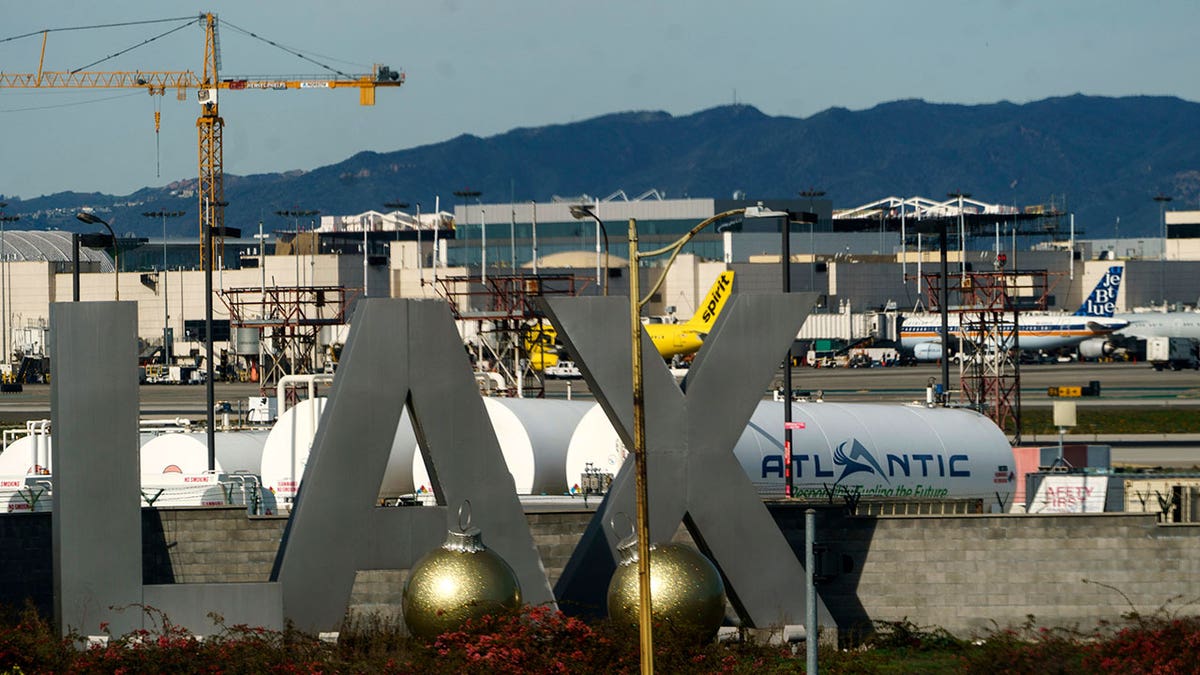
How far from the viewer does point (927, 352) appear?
5576 inches

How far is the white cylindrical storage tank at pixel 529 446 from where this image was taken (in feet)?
129

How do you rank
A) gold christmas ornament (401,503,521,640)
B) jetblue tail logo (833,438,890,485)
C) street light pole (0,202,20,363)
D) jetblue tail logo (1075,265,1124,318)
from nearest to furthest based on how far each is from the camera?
1. gold christmas ornament (401,503,521,640)
2. jetblue tail logo (833,438,890,485)
3. street light pole (0,202,20,363)
4. jetblue tail logo (1075,265,1124,318)

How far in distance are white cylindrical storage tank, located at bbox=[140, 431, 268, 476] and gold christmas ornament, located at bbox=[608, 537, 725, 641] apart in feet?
61.7

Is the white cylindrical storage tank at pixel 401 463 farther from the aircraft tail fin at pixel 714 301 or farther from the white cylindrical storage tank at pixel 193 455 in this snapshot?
the aircraft tail fin at pixel 714 301

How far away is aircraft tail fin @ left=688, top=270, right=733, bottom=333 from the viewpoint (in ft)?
330

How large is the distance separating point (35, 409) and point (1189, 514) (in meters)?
74.6

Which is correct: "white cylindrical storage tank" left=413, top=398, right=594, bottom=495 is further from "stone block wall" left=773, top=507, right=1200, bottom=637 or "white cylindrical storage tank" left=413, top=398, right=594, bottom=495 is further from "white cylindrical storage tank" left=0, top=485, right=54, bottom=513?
"white cylindrical storage tank" left=0, top=485, right=54, bottom=513

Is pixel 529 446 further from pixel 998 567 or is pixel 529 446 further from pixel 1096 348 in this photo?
pixel 1096 348

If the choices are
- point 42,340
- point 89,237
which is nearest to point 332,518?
point 89,237

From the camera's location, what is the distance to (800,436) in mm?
39406

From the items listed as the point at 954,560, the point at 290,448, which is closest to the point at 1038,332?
the point at 290,448

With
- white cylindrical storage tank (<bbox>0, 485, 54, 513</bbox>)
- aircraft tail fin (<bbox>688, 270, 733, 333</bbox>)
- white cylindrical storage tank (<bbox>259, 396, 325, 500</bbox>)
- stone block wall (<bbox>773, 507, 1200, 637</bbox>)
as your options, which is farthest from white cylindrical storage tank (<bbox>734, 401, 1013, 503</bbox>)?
aircraft tail fin (<bbox>688, 270, 733, 333</bbox>)

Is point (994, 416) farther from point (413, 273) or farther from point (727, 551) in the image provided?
point (413, 273)

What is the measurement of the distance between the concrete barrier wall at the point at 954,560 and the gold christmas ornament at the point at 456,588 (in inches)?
250
